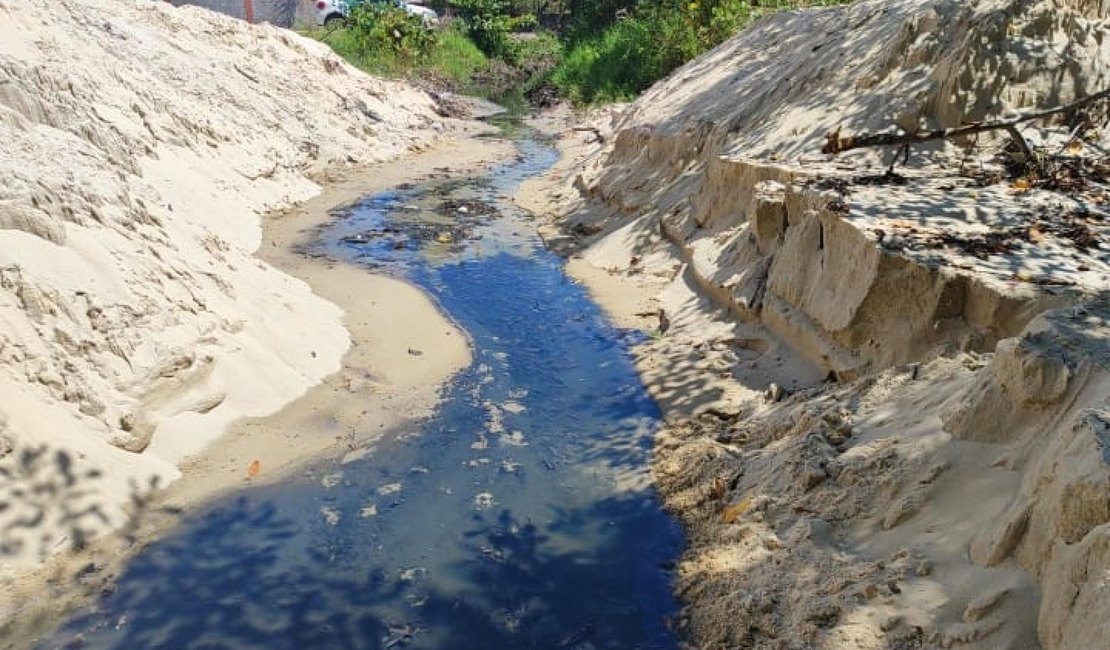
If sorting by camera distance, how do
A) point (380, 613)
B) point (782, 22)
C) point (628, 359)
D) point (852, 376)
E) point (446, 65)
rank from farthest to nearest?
point (446, 65) < point (782, 22) < point (628, 359) < point (852, 376) < point (380, 613)

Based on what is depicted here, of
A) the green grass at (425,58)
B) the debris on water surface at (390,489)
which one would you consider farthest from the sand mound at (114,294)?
the green grass at (425,58)

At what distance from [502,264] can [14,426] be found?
6.23 m

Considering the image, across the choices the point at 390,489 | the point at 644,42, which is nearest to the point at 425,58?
the point at 644,42

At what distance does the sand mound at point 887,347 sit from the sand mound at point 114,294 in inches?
131

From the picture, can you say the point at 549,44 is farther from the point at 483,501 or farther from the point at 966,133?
the point at 483,501

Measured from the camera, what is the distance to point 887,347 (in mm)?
5793

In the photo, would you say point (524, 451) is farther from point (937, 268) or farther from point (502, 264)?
point (502, 264)

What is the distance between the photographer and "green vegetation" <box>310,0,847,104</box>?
20109 mm

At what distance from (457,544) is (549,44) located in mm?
28927

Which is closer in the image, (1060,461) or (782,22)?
(1060,461)

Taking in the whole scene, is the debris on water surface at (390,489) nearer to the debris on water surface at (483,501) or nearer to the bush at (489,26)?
the debris on water surface at (483,501)

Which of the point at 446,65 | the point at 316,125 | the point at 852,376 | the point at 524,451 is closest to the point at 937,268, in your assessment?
the point at 852,376

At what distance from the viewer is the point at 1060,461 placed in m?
3.34

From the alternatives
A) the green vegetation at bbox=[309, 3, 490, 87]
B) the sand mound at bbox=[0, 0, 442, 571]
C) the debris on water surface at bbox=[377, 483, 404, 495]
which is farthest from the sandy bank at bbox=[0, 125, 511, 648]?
the green vegetation at bbox=[309, 3, 490, 87]
